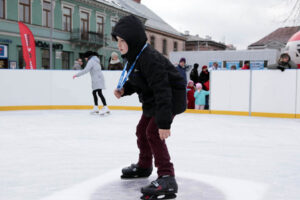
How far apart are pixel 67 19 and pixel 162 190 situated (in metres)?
21.0

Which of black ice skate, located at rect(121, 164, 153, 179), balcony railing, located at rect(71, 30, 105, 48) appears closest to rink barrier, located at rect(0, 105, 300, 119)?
black ice skate, located at rect(121, 164, 153, 179)

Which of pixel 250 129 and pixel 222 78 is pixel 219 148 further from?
pixel 222 78

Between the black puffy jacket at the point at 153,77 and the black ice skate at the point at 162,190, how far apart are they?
1.34 ft

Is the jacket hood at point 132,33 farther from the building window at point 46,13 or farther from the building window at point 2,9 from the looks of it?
the building window at point 46,13

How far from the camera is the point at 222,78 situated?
821 cm

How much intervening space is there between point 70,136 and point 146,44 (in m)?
2.96

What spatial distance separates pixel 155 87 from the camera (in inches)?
87.8

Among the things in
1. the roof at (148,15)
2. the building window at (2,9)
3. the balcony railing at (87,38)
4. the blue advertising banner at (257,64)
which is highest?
the roof at (148,15)

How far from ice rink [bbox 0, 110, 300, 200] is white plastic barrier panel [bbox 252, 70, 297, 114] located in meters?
1.55

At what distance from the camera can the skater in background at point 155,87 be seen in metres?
2.22

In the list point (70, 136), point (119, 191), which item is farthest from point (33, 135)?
point (119, 191)

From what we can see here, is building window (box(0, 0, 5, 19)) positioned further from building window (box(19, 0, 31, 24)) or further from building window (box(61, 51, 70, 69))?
building window (box(61, 51, 70, 69))

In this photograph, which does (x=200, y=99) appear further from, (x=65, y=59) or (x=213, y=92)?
(x=65, y=59)

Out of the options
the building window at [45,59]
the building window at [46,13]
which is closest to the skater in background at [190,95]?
the building window at [45,59]
